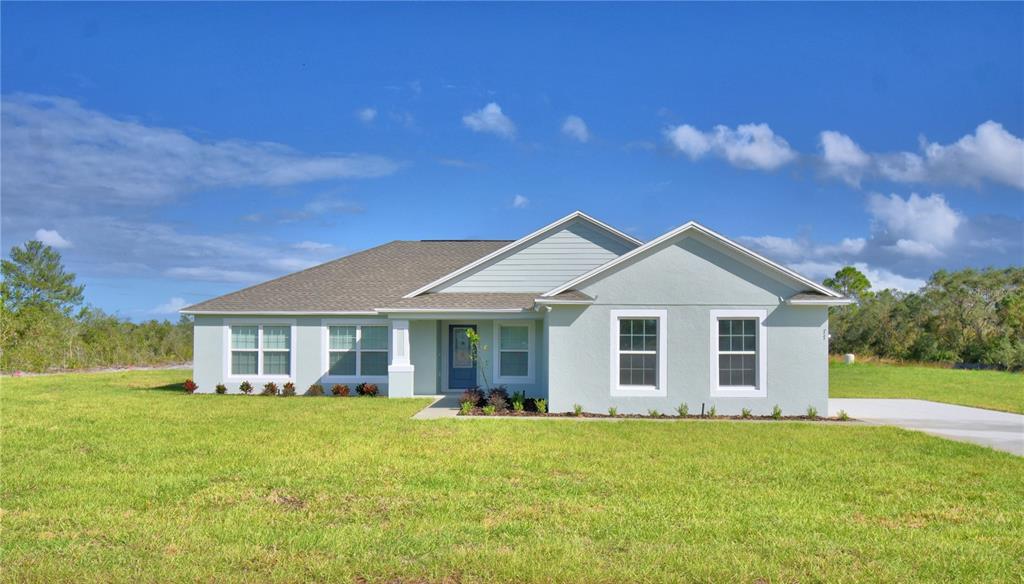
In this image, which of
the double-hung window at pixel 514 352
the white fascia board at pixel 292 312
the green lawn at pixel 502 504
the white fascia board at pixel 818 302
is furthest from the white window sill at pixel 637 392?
the white fascia board at pixel 292 312

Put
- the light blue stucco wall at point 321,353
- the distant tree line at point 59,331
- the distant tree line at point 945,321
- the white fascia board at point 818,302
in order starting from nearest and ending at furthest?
1. the white fascia board at point 818,302
2. the light blue stucco wall at point 321,353
3. the distant tree line at point 59,331
4. the distant tree line at point 945,321

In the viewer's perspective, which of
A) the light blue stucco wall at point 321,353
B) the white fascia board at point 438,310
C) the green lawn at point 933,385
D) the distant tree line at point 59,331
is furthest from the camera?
the distant tree line at point 59,331

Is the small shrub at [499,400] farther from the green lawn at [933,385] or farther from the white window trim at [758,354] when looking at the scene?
the green lawn at [933,385]

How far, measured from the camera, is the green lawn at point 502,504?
6.01 metres

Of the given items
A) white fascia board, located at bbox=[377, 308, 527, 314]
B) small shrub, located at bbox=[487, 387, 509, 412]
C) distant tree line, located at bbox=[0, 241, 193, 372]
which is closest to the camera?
small shrub, located at bbox=[487, 387, 509, 412]

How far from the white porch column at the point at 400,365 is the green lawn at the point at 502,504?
643cm

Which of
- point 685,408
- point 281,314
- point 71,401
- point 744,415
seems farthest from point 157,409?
point 744,415

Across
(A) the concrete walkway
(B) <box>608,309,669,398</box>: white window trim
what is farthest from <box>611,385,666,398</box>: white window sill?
(A) the concrete walkway

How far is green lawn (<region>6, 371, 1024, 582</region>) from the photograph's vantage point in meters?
6.01

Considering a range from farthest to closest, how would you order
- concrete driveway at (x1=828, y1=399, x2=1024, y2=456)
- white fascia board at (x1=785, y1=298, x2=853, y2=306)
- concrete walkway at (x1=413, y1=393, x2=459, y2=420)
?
white fascia board at (x1=785, y1=298, x2=853, y2=306), concrete walkway at (x1=413, y1=393, x2=459, y2=420), concrete driveway at (x1=828, y1=399, x2=1024, y2=456)

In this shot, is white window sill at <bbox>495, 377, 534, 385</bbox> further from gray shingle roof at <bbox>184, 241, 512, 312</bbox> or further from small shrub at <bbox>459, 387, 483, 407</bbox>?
small shrub at <bbox>459, 387, 483, 407</bbox>

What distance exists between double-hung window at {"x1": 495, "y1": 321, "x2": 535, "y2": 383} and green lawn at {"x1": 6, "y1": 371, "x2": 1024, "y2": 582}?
6.74 meters

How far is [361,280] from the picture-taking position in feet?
81.6

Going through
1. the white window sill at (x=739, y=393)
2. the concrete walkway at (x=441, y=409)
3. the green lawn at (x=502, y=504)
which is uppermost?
the white window sill at (x=739, y=393)
